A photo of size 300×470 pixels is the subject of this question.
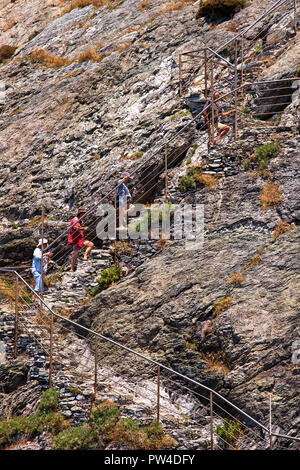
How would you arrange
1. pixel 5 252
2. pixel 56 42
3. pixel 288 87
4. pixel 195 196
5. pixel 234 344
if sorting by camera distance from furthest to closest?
pixel 56 42 < pixel 5 252 < pixel 288 87 < pixel 195 196 < pixel 234 344

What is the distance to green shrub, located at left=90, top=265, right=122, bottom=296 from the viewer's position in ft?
57.1

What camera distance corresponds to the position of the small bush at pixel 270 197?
16469 mm

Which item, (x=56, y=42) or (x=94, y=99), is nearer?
(x=94, y=99)

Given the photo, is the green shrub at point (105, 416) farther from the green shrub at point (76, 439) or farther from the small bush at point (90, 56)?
the small bush at point (90, 56)

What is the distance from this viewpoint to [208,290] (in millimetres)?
15445

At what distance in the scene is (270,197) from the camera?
54.4ft

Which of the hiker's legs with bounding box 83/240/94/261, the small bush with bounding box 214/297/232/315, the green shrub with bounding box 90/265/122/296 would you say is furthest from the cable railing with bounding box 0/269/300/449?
the hiker's legs with bounding box 83/240/94/261

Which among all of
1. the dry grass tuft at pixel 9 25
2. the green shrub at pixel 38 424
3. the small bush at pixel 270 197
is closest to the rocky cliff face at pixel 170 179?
the small bush at pixel 270 197

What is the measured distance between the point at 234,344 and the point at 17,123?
47.1 feet

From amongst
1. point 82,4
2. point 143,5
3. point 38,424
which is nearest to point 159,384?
point 38,424

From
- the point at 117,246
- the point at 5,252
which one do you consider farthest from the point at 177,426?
the point at 5,252

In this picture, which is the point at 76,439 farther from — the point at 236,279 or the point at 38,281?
the point at 38,281

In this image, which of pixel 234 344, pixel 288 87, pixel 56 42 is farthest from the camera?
pixel 56 42

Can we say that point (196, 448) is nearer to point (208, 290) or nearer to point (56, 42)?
point (208, 290)
